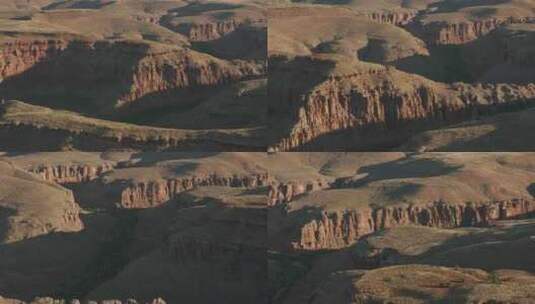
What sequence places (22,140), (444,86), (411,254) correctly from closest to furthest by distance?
(444,86)
(411,254)
(22,140)

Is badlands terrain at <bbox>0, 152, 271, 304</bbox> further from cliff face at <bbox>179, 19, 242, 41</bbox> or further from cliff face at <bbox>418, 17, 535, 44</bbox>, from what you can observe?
cliff face at <bbox>418, 17, 535, 44</bbox>

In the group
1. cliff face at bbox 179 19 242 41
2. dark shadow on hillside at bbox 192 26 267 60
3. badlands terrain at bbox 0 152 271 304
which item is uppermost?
cliff face at bbox 179 19 242 41

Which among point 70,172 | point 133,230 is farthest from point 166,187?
point 70,172

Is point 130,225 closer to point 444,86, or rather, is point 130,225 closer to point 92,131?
point 92,131

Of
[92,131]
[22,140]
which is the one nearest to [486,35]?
[92,131]

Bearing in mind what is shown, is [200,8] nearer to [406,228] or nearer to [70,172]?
[70,172]

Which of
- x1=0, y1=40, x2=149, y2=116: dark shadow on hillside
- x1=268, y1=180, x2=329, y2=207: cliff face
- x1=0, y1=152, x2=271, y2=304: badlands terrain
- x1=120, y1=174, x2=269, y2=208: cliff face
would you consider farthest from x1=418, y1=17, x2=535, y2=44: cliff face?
x1=0, y1=40, x2=149, y2=116: dark shadow on hillside
